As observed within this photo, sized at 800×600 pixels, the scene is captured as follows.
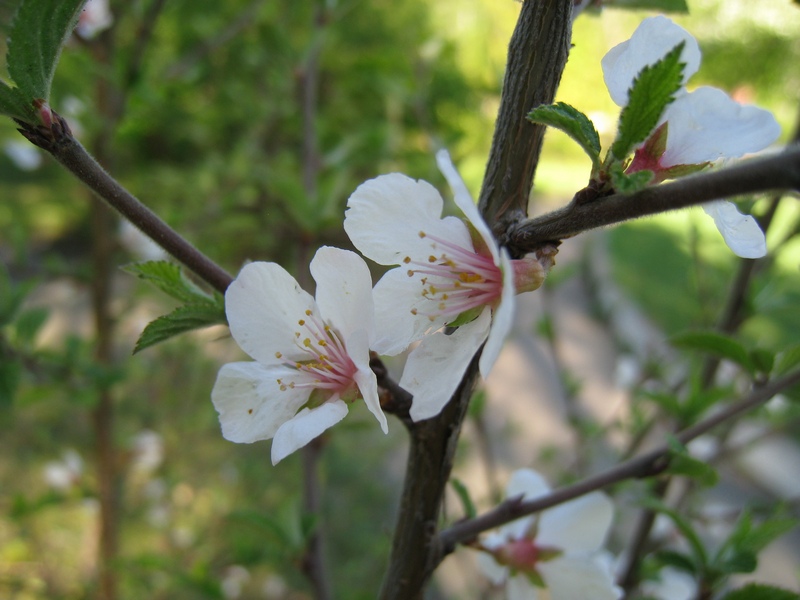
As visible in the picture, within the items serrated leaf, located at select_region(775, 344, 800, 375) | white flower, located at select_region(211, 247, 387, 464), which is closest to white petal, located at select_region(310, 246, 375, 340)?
white flower, located at select_region(211, 247, 387, 464)

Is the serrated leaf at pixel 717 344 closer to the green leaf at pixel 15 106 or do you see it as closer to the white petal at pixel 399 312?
the white petal at pixel 399 312

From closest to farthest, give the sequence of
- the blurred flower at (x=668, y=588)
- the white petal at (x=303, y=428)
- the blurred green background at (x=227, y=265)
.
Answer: the white petal at (x=303, y=428)
the blurred flower at (x=668, y=588)
the blurred green background at (x=227, y=265)

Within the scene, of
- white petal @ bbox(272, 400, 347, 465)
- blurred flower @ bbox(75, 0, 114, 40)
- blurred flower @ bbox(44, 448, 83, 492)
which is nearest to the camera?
white petal @ bbox(272, 400, 347, 465)

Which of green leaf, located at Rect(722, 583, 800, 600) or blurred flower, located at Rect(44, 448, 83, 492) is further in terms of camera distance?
blurred flower, located at Rect(44, 448, 83, 492)

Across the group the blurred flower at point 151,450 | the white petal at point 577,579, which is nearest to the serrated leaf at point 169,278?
the white petal at point 577,579

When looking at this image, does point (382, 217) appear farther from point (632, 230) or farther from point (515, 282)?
point (632, 230)

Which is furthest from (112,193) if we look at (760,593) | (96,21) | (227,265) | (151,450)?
(227,265)

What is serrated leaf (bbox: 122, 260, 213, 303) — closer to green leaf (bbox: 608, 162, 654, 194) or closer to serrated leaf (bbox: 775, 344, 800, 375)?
green leaf (bbox: 608, 162, 654, 194)

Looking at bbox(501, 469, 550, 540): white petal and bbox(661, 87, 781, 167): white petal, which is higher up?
bbox(661, 87, 781, 167): white petal
